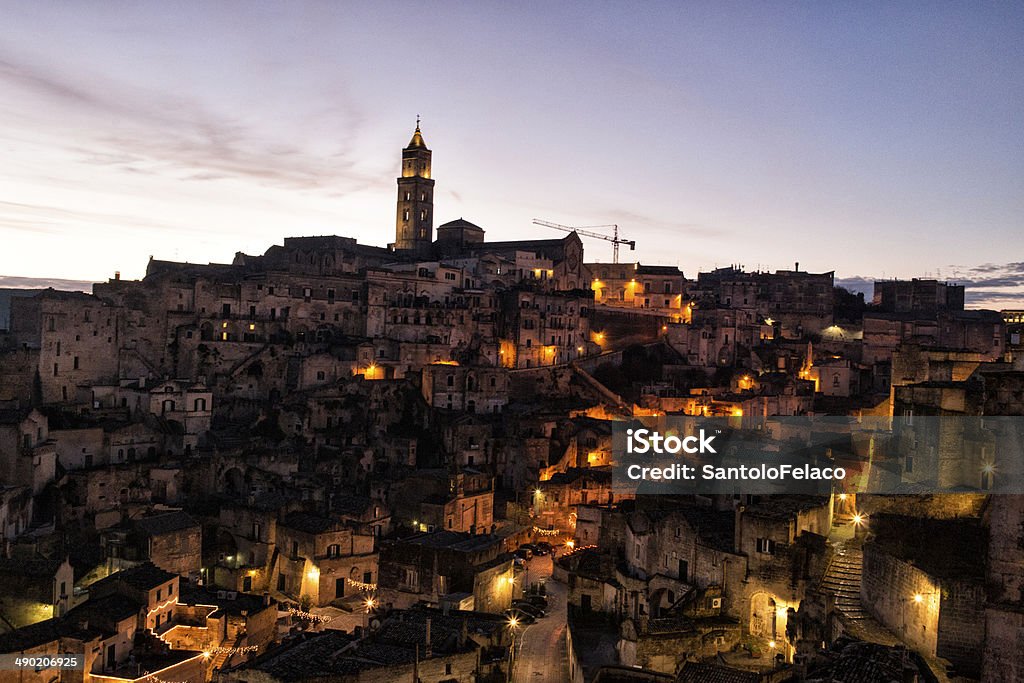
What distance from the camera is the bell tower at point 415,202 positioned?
3597 inches

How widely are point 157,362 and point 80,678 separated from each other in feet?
115

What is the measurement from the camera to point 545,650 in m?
31.2

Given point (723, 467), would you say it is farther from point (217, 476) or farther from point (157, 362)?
point (157, 362)

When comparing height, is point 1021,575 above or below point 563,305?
below

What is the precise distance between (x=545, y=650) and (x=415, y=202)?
67.9m

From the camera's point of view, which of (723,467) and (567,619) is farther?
(723,467)

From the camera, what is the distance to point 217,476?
151 feet

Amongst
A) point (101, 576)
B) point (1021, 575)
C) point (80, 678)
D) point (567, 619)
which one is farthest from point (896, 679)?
point (101, 576)

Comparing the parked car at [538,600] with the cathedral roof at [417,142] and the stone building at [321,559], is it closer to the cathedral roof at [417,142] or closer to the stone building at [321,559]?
the stone building at [321,559]

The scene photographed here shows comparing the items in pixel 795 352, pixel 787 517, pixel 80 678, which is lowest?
pixel 80 678

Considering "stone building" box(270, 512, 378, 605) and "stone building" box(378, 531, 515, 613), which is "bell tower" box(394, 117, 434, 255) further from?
"stone building" box(378, 531, 515, 613)

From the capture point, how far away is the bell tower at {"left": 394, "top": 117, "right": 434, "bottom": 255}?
91375mm

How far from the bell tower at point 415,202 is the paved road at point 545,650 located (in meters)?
→ 60.1

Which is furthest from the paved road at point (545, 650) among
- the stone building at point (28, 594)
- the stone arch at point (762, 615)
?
the stone building at point (28, 594)
